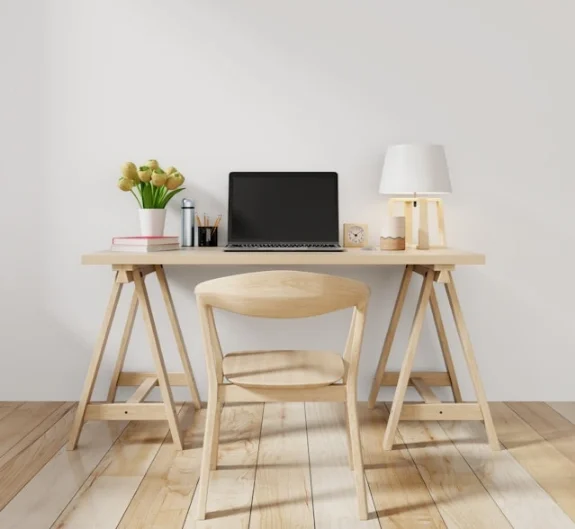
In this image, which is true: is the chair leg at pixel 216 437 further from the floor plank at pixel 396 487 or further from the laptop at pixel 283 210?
the laptop at pixel 283 210

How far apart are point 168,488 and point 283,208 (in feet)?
4.04

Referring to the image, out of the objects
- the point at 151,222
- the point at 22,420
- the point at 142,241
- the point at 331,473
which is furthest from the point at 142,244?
the point at 331,473

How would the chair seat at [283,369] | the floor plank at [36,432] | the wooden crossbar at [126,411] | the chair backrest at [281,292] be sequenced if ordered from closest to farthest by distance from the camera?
the chair backrest at [281,292] → the chair seat at [283,369] → the floor plank at [36,432] → the wooden crossbar at [126,411]

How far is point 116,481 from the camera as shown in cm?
223

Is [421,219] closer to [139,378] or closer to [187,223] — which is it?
[187,223]

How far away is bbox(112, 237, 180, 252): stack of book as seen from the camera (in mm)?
2590

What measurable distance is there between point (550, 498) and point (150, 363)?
69.7 inches

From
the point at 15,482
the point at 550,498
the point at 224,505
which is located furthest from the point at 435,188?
the point at 15,482

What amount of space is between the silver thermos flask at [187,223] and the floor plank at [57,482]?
0.80 m

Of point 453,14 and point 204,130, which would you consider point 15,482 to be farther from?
point 453,14

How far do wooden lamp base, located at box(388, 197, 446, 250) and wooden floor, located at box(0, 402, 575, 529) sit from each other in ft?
2.43

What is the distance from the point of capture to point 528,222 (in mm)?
3105

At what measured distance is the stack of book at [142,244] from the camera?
2590mm

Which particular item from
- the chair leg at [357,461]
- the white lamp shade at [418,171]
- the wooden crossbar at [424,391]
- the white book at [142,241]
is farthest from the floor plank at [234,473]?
the white lamp shade at [418,171]
